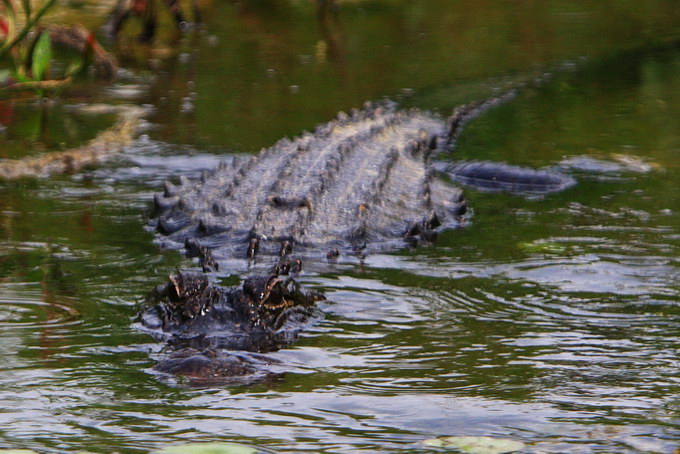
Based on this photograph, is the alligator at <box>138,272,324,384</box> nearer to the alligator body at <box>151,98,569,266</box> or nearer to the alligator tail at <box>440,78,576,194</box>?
the alligator body at <box>151,98,569,266</box>

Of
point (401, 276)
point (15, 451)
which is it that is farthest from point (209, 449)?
point (401, 276)

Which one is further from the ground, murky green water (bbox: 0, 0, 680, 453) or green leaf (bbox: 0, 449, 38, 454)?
murky green water (bbox: 0, 0, 680, 453)

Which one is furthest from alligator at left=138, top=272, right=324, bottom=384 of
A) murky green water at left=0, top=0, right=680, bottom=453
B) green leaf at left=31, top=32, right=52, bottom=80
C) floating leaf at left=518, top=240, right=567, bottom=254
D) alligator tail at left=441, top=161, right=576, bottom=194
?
alligator tail at left=441, top=161, right=576, bottom=194

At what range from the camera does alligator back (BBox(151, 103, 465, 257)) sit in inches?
226

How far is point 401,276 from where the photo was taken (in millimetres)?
5301

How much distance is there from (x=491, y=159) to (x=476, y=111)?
→ 1171 millimetres

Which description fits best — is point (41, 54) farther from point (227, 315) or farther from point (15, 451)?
point (15, 451)

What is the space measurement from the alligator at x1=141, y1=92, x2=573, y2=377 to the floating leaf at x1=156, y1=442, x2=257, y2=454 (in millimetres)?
696

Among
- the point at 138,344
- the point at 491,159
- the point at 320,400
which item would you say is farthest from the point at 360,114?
the point at 320,400

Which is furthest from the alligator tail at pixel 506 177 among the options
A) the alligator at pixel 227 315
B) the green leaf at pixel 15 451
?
the green leaf at pixel 15 451

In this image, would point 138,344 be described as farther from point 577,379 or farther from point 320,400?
point 577,379

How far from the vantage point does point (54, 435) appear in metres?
3.35

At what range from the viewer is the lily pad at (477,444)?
316 cm

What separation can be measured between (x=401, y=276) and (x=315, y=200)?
959mm
